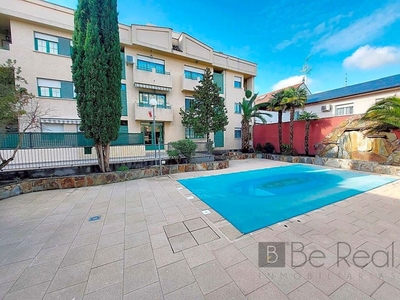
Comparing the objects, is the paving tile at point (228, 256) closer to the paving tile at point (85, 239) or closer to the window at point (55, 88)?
the paving tile at point (85, 239)

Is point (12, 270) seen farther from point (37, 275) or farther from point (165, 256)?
point (165, 256)

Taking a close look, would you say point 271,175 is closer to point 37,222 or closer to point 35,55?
point 37,222

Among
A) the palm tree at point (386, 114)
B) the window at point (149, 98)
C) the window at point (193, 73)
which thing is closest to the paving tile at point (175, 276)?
the palm tree at point (386, 114)

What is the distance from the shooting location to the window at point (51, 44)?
11781 mm

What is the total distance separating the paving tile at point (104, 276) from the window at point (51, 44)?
1626 cm

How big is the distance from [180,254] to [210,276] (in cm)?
70

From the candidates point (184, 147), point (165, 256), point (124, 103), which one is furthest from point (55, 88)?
point (165, 256)

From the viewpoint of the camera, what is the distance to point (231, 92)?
19609 mm

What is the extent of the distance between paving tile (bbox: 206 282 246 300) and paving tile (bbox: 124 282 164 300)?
0.64m

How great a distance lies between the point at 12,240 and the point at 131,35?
16.1 metres

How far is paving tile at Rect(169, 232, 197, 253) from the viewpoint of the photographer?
3028 millimetres

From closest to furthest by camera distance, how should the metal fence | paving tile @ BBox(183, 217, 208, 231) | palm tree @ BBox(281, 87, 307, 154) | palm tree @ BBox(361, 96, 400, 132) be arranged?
paving tile @ BBox(183, 217, 208, 231), palm tree @ BBox(361, 96, 400, 132), the metal fence, palm tree @ BBox(281, 87, 307, 154)

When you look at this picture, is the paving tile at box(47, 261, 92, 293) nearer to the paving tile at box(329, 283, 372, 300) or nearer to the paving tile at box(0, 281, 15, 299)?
the paving tile at box(0, 281, 15, 299)

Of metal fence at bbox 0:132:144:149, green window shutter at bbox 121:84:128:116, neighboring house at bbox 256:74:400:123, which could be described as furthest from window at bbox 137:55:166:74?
neighboring house at bbox 256:74:400:123
